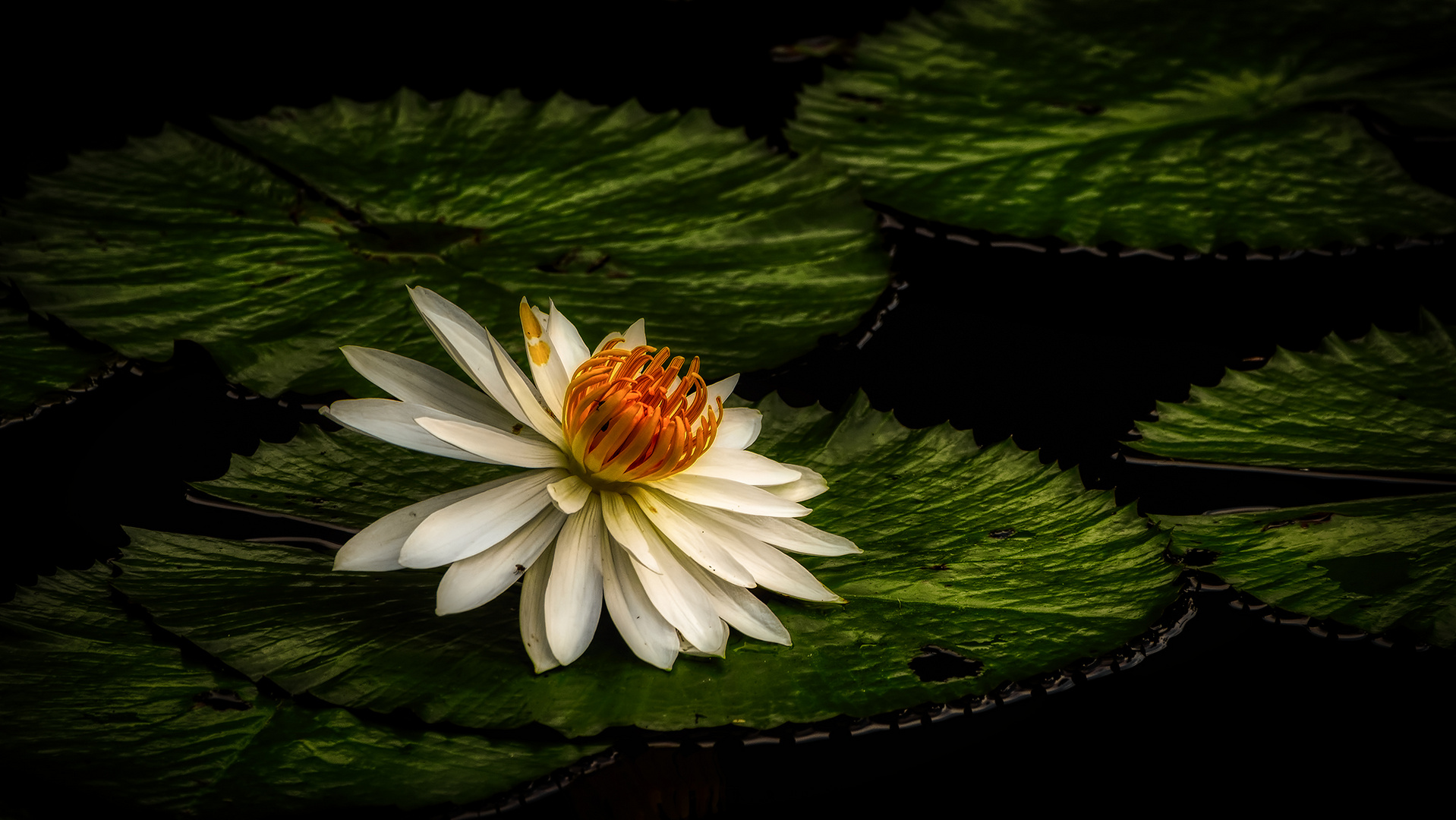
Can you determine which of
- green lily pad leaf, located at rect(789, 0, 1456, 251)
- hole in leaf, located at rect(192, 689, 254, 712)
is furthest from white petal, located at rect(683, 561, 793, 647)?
green lily pad leaf, located at rect(789, 0, 1456, 251)

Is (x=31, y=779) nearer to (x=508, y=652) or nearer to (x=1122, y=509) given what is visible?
(x=508, y=652)

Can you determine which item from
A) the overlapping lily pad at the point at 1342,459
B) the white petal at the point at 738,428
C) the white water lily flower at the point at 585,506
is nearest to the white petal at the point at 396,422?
the white water lily flower at the point at 585,506

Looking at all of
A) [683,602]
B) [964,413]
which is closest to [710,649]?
[683,602]

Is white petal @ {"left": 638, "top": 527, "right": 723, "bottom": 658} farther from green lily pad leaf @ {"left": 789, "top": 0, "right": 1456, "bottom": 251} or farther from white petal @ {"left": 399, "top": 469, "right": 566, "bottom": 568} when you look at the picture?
green lily pad leaf @ {"left": 789, "top": 0, "right": 1456, "bottom": 251}

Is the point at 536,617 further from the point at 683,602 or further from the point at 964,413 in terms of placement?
the point at 964,413

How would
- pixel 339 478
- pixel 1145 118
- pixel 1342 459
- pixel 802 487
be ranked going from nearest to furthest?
1. pixel 802 487
2. pixel 339 478
3. pixel 1342 459
4. pixel 1145 118
